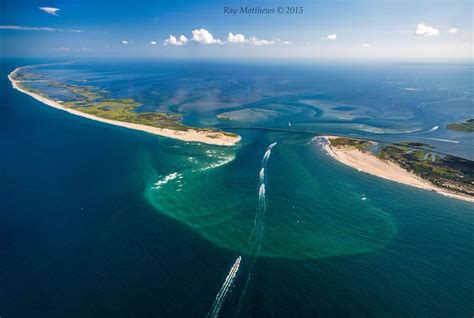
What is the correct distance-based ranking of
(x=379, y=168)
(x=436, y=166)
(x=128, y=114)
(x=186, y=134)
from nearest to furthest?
(x=379, y=168), (x=436, y=166), (x=186, y=134), (x=128, y=114)

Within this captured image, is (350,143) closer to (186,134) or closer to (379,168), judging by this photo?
(379,168)

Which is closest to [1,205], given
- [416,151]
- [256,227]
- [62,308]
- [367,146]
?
[62,308]

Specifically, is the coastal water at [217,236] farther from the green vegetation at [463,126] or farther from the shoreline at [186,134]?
the green vegetation at [463,126]

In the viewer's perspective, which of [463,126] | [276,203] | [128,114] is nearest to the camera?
[276,203]

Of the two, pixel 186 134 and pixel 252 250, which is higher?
pixel 186 134

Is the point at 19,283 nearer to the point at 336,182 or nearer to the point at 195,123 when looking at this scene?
the point at 336,182

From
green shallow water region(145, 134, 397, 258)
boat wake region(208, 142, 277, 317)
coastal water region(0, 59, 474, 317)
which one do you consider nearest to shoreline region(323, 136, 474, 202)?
coastal water region(0, 59, 474, 317)

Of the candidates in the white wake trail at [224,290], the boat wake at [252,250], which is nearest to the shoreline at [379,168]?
the boat wake at [252,250]

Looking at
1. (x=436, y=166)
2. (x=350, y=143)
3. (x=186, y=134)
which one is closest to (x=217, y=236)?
(x=186, y=134)
